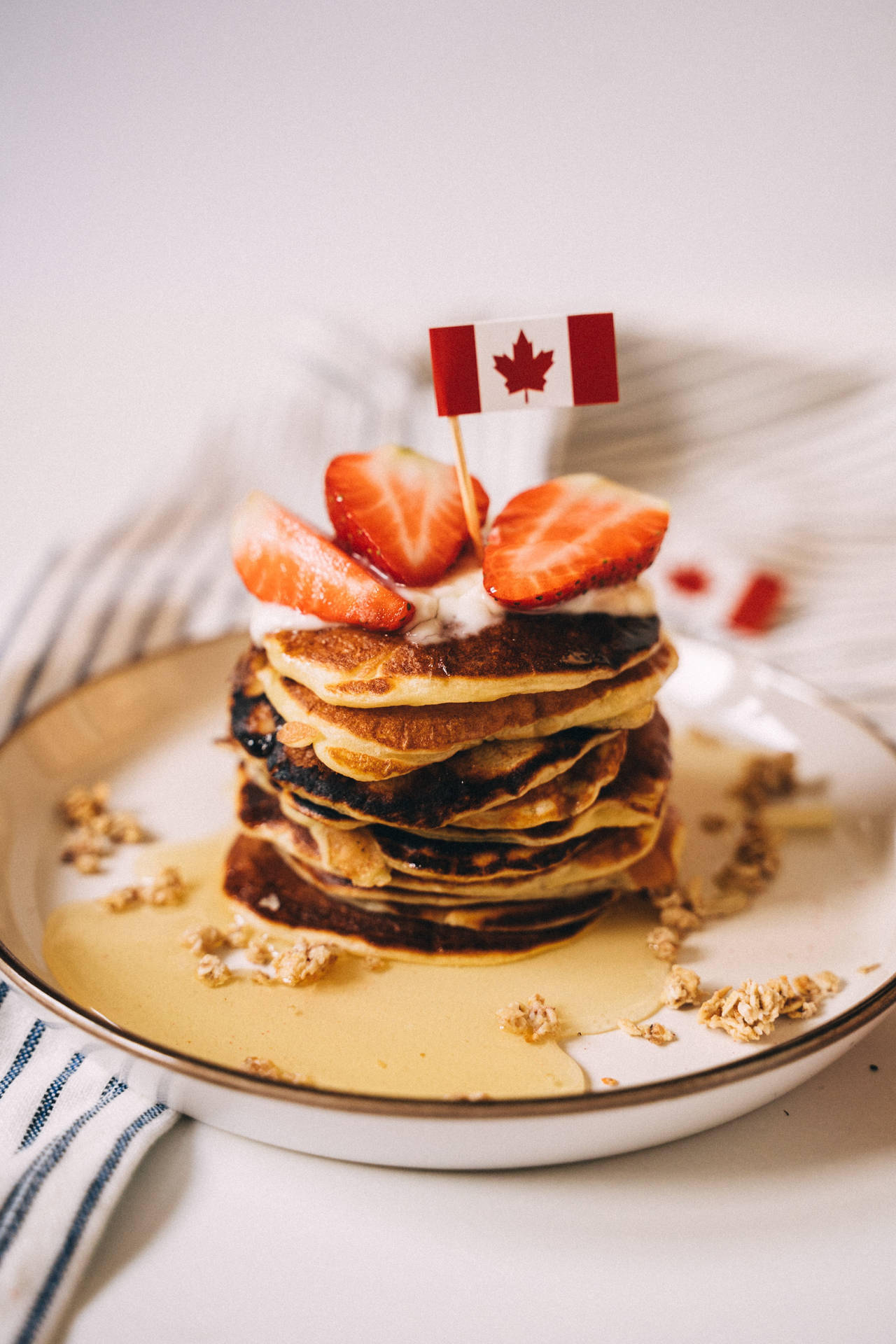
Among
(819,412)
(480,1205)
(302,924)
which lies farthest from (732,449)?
(480,1205)

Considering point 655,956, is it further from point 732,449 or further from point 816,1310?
point 732,449

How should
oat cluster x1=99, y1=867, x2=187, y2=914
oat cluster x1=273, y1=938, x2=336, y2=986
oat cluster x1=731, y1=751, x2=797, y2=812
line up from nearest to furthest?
oat cluster x1=273, y1=938, x2=336, y2=986 → oat cluster x1=99, y1=867, x2=187, y2=914 → oat cluster x1=731, y1=751, x2=797, y2=812

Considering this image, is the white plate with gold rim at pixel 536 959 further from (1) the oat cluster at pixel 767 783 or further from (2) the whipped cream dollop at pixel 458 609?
(2) the whipped cream dollop at pixel 458 609

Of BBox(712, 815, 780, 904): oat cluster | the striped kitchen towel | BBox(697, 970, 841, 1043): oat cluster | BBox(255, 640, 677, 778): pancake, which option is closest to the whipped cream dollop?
BBox(255, 640, 677, 778): pancake

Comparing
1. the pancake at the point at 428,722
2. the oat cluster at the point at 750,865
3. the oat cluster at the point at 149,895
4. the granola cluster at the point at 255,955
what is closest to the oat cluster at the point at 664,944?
the oat cluster at the point at 750,865

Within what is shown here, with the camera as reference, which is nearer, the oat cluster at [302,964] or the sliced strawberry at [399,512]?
the oat cluster at [302,964]

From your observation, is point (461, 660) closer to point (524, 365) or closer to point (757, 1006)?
point (524, 365)

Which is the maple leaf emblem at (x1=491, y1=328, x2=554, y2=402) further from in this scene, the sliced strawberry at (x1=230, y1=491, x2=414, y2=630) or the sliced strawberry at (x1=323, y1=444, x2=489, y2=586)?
the sliced strawberry at (x1=230, y1=491, x2=414, y2=630)
